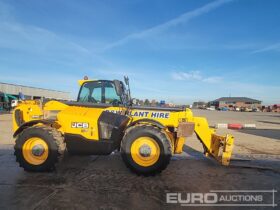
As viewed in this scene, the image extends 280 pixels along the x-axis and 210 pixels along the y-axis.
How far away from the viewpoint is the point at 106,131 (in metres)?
6.13

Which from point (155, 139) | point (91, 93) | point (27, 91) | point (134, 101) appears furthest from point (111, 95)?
point (27, 91)

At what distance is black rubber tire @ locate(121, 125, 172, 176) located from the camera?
5.82 metres

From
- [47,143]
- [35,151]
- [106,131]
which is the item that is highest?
[106,131]

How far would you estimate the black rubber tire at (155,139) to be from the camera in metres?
5.82

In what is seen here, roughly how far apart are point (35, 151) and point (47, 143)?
40 cm

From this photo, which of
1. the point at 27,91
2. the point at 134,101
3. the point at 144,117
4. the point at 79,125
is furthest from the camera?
the point at 27,91

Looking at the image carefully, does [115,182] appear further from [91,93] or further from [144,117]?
[91,93]

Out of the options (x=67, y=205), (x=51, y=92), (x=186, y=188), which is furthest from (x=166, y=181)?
(x=51, y=92)

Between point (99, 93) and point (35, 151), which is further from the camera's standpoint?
point (99, 93)

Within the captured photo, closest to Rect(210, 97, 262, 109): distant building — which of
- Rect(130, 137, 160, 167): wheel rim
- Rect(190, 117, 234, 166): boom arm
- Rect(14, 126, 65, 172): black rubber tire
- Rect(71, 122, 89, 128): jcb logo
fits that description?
Rect(190, 117, 234, 166): boom arm

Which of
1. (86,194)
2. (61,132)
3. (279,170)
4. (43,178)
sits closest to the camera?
(86,194)

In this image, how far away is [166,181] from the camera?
5.73 meters

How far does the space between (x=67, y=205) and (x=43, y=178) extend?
162 centimetres

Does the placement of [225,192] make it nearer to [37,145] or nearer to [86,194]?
[86,194]
